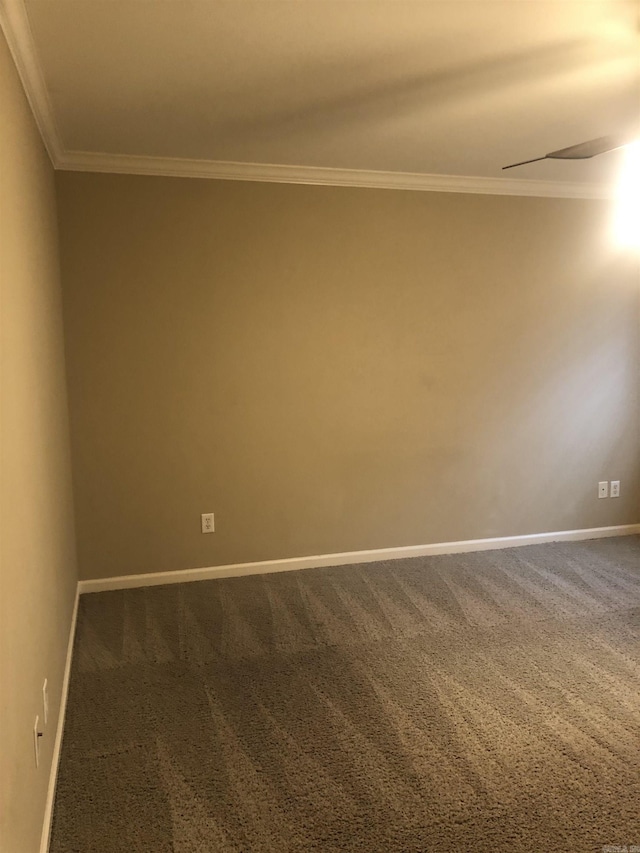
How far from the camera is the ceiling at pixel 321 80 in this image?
1792 mm

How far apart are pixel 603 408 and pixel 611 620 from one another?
1616mm

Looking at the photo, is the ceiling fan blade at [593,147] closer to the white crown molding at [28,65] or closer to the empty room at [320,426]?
the empty room at [320,426]

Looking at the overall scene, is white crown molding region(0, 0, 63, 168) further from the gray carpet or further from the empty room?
the gray carpet

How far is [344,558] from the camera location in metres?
3.78

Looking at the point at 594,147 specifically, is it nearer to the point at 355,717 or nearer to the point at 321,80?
the point at 321,80

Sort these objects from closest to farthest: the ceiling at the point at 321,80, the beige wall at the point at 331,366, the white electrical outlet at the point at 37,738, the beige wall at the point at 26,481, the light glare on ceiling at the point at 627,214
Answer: the beige wall at the point at 26,481 → the white electrical outlet at the point at 37,738 → the ceiling at the point at 321,80 → the beige wall at the point at 331,366 → the light glare on ceiling at the point at 627,214

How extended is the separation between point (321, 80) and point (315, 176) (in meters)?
1.14

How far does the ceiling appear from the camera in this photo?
1792 mm

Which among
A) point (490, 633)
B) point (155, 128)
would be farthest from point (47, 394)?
point (490, 633)

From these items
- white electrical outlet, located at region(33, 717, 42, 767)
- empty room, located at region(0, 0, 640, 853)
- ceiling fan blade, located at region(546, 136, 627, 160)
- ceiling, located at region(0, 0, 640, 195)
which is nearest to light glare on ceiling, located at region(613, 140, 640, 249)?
empty room, located at region(0, 0, 640, 853)

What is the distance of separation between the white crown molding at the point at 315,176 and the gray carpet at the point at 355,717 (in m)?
A: 2.27

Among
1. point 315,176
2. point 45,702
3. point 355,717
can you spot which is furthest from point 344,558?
point 315,176

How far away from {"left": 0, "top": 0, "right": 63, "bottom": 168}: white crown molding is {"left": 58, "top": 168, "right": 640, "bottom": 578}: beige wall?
1.58ft

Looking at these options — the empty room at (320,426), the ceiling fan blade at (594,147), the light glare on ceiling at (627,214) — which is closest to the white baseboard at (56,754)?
the empty room at (320,426)
